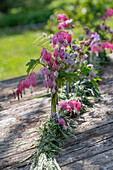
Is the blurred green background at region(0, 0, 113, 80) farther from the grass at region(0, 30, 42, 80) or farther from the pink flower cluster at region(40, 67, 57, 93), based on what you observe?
the pink flower cluster at region(40, 67, 57, 93)

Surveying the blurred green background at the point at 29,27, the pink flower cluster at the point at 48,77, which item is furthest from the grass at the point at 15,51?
the pink flower cluster at the point at 48,77

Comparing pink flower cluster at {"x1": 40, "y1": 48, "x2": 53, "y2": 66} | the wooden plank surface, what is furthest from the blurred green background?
pink flower cluster at {"x1": 40, "y1": 48, "x2": 53, "y2": 66}

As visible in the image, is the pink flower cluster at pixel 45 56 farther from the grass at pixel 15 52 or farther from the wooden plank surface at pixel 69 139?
the grass at pixel 15 52

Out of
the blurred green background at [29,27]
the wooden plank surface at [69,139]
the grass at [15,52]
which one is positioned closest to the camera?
the wooden plank surface at [69,139]

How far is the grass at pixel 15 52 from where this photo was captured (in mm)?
6822

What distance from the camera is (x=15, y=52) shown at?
8.31 meters

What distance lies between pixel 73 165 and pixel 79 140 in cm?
29

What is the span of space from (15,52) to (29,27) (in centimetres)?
342

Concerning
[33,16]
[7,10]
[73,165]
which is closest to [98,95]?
[73,165]

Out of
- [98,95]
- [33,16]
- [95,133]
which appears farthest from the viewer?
[33,16]

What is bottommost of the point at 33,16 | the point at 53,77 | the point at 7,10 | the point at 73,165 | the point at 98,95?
the point at 73,165

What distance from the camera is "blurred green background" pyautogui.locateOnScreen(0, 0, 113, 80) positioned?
6.36 meters

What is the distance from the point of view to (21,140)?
2.01 metres

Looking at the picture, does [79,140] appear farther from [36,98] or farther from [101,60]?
[101,60]
